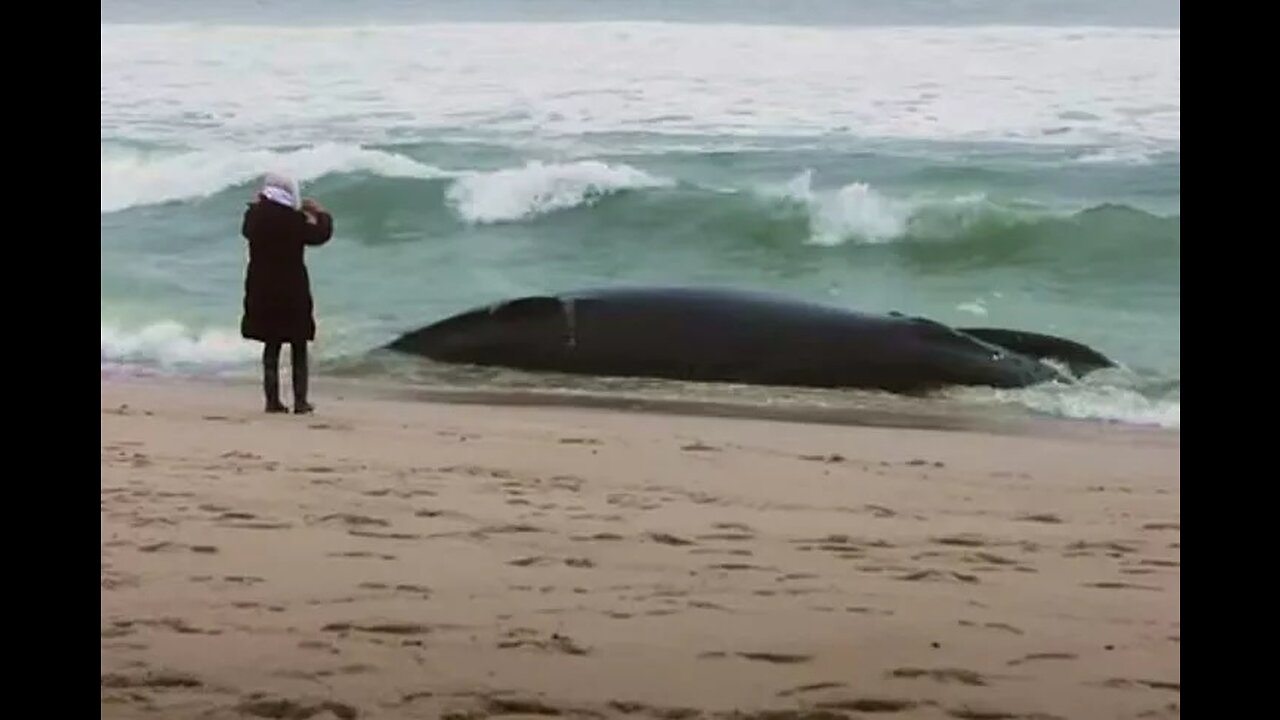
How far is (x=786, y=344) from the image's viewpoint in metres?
3.29

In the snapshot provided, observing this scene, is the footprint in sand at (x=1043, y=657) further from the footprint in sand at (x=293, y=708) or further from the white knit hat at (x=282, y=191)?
the white knit hat at (x=282, y=191)

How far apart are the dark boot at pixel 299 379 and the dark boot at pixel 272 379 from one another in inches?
1.4

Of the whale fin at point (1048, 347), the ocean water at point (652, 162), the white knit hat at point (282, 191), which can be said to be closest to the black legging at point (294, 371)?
the ocean water at point (652, 162)

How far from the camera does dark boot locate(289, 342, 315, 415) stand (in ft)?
10.7

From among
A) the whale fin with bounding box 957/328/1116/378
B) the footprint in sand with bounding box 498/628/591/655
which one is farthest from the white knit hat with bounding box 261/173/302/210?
the whale fin with bounding box 957/328/1116/378

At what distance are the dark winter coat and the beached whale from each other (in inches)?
19.9

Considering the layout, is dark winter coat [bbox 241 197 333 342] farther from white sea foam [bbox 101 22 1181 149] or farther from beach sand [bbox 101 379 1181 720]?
white sea foam [bbox 101 22 1181 149]

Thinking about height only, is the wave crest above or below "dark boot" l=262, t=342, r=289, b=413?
above

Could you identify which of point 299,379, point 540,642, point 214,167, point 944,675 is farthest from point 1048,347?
point 214,167

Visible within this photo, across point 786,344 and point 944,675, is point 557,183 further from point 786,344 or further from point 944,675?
point 944,675

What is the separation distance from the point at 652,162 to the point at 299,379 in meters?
0.93

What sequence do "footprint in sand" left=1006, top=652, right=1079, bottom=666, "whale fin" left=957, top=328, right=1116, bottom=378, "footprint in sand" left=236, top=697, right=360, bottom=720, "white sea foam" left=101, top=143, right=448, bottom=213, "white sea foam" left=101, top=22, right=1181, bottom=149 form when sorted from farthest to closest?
"white sea foam" left=101, top=143, right=448, bottom=213 < "white sea foam" left=101, top=22, right=1181, bottom=149 < "whale fin" left=957, top=328, right=1116, bottom=378 < "footprint in sand" left=1006, top=652, right=1079, bottom=666 < "footprint in sand" left=236, top=697, right=360, bottom=720
